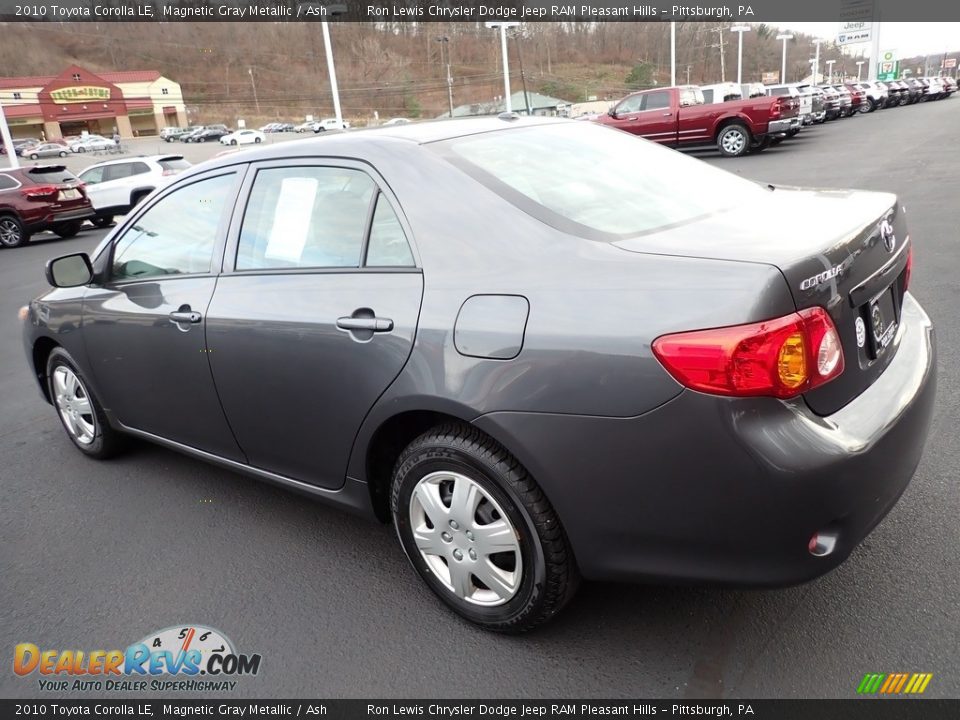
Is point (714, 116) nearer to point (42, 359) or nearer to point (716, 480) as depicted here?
point (42, 359)

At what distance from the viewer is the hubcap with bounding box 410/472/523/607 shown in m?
2.33

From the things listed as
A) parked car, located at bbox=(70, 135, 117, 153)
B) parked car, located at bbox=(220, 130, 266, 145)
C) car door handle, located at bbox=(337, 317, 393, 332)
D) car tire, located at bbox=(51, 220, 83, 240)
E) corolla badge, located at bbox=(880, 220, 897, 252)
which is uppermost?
corolla badge, located at bbox=(880, 220, 897, 252)

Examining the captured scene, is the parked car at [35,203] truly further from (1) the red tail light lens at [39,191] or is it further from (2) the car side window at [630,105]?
(2) the car side window at [630,105]

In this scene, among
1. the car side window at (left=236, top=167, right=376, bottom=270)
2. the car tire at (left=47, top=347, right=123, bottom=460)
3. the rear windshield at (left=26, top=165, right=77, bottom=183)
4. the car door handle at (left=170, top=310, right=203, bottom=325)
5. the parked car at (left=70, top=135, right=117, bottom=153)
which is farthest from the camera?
the parked car at (left=70, top=135, right=117, bottom=153)

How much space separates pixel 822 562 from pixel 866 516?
7.7 inches

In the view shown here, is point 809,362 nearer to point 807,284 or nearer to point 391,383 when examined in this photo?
point 807,284

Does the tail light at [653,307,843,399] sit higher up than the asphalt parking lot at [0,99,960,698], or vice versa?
the tail light at [653,307,843,399]

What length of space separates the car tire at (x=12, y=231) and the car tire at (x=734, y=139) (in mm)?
16868

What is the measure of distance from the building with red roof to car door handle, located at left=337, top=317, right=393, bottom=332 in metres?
99.4

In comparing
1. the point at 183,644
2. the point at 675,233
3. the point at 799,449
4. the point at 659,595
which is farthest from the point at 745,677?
the point at 183,644

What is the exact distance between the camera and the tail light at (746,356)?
6.06ft

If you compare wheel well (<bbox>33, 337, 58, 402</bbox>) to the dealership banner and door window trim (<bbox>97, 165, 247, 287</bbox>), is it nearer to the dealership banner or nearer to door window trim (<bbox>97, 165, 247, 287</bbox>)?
door window trim (<bbox>97, 165, 247, 287</bbox>)

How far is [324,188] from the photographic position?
2783 millimetres

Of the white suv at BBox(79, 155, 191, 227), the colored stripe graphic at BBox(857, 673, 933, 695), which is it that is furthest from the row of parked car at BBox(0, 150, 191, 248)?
the colored stripe graphic at BBox(857, 673, 933, 695)
